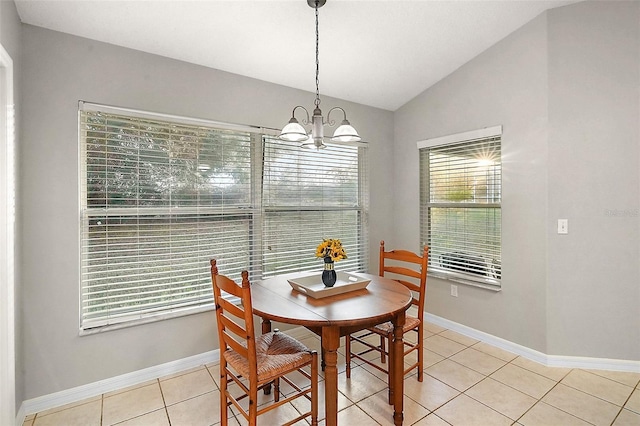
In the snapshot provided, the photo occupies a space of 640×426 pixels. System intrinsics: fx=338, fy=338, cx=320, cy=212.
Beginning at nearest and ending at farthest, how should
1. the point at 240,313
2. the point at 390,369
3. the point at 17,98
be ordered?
the point at 240,313 → the point at 17,98 → the point at 390,369

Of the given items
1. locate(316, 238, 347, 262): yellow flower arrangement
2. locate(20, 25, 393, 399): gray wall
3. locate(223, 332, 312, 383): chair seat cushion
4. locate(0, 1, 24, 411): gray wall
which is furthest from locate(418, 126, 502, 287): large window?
locate(0, 1, 24, 411): gray wall

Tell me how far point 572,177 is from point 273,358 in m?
2.61

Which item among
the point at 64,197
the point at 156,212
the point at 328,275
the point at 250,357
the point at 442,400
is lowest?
the point at 442,400

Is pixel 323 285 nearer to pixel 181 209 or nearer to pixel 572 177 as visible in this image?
pixel 181 209

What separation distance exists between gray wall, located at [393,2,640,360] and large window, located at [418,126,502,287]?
0.13m

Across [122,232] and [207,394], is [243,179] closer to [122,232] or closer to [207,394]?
[122,232]

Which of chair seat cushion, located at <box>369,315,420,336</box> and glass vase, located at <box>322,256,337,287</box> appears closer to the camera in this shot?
glass vase, located at <box>322,256,337,287</box>

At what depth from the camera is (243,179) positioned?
297 centimetres

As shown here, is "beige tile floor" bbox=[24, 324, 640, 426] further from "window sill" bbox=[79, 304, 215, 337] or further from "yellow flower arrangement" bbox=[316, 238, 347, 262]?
"yellow flower arrangement" bbox=[316, 238, 347, 262]

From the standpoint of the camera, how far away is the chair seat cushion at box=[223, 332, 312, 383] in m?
1.74

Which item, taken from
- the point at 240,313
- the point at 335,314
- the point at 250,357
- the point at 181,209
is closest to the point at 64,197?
the point at 181,209

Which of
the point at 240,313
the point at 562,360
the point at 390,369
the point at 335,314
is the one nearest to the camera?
the point at 240,313

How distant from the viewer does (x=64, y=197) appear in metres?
2.24

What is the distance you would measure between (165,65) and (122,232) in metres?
1.30
